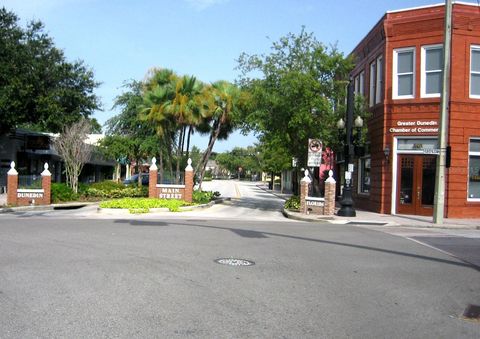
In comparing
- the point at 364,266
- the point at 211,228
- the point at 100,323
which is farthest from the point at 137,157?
the point at 100,323

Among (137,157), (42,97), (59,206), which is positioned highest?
(42,97)

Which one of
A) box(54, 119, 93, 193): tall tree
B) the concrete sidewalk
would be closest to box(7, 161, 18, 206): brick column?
box(54, 119, 93, 193): tall tree

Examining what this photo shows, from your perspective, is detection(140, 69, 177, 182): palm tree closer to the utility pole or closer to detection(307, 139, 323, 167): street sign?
detection(307, 139, 323, 167): street sign

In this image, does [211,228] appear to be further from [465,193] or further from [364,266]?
[465,193]

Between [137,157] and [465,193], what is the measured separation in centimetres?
2455

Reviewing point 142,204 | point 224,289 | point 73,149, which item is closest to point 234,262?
point 224,289

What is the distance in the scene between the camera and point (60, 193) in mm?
28156

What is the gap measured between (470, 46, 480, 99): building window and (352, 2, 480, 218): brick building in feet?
0.15

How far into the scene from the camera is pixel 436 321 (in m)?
6.31

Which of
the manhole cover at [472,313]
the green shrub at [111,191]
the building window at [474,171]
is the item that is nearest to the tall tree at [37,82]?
the green shrub at [111,191]

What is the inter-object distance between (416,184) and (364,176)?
4.56 meters

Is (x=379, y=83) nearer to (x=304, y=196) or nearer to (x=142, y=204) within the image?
(x=304, y=196)

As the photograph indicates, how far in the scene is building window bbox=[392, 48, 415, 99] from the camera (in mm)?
23531

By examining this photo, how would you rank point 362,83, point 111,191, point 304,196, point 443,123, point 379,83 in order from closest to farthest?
point 443,123
point 304,196
point 379,83
point 362,83
point 111,191
